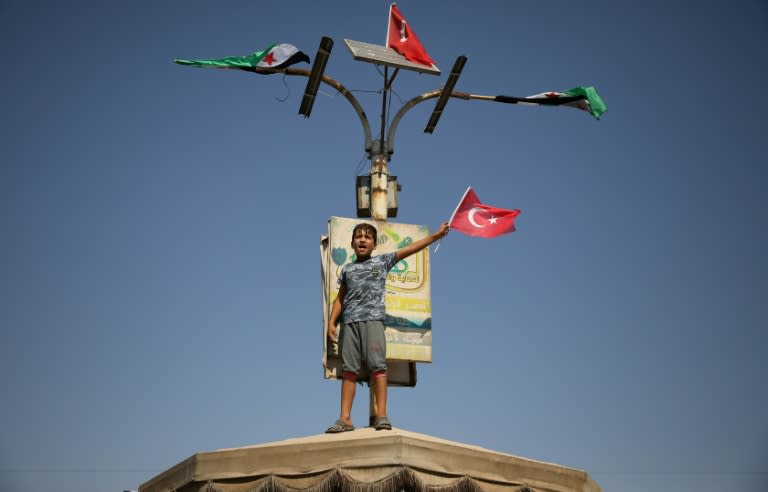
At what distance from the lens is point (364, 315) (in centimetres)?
789

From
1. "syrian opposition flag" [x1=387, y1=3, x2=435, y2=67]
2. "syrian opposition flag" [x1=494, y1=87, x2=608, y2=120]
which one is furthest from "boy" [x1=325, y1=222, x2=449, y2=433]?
"syrian opposition flag" [x1=494, y1=87, x2=608, y2=120]

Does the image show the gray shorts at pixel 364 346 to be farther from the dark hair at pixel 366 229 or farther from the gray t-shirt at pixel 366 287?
the dark hair at pixel 366 229

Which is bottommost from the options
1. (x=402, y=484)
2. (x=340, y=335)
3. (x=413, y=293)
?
(x=402, y=484)

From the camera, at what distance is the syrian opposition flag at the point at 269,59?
9.86 meters

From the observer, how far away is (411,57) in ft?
32.0

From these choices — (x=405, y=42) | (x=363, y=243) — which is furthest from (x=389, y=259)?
(x=405, y=42)

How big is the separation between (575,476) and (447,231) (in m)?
2.59

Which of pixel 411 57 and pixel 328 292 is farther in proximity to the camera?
pixel 411 57

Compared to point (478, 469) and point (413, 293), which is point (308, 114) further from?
point (478, 469)

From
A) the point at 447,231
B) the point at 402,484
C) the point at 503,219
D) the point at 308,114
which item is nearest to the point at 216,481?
the point at 402,484

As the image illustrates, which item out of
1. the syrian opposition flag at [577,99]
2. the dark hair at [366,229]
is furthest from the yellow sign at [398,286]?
the syrian opposition flag at [577,99]

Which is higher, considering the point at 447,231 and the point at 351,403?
the point at 447,231

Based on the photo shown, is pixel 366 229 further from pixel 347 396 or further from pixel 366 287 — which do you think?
pixel 347 396

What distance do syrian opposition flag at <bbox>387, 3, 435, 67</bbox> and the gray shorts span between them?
3399 millimetres
